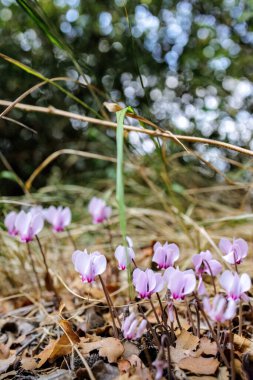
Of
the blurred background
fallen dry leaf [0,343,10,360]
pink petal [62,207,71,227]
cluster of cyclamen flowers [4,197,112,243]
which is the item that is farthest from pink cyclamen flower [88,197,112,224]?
the blurred background

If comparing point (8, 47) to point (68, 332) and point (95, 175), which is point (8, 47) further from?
point (68, 332)

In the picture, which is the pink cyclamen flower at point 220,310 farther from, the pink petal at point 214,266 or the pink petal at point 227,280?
the pink petal at point 214,266

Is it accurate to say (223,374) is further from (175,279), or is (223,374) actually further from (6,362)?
(6,362)

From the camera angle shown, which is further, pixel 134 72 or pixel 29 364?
pixel 134 72

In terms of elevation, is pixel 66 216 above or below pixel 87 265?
above

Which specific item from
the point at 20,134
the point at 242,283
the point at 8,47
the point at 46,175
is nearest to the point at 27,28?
→ the point at 8,47

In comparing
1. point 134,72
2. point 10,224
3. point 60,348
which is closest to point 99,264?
point 60,348

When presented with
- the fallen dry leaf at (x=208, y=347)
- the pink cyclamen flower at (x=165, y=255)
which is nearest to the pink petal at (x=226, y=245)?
the pink cyclamen flower at (x=165, y=255)
